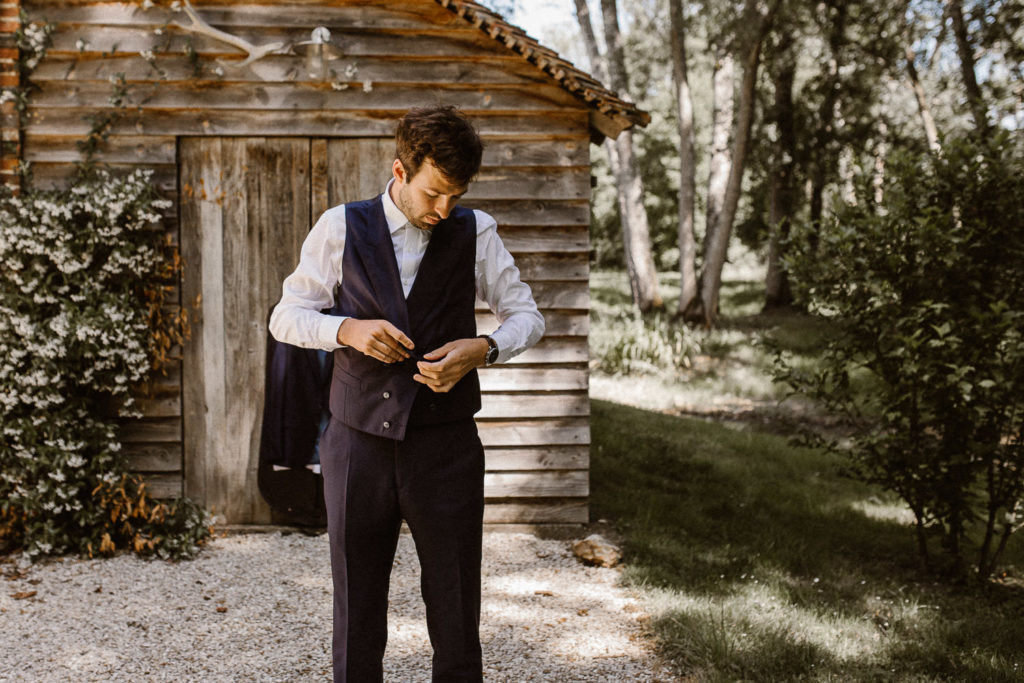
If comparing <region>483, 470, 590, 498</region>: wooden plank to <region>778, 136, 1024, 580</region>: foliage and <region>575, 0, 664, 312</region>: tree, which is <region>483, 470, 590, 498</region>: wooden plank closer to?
<region>778, 136, 1024, 580</region>: foliage

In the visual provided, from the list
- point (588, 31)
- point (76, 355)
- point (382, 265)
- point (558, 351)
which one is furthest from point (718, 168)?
point (382, 265)

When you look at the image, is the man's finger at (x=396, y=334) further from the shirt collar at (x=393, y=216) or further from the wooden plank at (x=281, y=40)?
the wooden plank at (x=281, y=40)

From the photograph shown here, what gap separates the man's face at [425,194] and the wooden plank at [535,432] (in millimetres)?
3665

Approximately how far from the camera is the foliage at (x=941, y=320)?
198 inches

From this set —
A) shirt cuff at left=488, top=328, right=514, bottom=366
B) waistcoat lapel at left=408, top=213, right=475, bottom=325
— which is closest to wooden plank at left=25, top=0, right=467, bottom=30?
waistcoat lapel at left=408, top=213, right=475, bottom=325

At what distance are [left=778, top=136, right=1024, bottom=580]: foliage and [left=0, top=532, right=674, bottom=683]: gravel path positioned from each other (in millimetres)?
2099

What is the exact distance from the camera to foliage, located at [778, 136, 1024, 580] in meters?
5.03

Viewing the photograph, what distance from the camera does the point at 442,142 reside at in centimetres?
240

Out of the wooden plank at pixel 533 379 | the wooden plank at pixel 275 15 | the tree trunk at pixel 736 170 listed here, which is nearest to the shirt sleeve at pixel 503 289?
the wooden plank at pixel 533 379

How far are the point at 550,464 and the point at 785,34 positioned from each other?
1405 centimetres

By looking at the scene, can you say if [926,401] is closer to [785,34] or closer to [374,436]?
[374,436]

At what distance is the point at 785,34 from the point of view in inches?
674

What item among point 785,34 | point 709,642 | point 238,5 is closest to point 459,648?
point 709,642

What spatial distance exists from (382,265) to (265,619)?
2.89 meters
